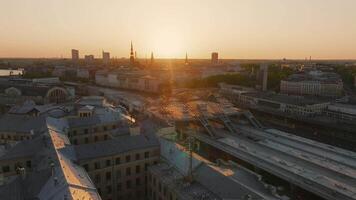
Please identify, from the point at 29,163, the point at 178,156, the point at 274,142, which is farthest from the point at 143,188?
the point at 274,142

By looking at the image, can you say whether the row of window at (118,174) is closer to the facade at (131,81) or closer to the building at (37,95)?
the building at (37,95)

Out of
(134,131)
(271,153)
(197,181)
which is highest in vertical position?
(134,131)

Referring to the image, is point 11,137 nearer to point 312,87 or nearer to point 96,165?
point 96,165

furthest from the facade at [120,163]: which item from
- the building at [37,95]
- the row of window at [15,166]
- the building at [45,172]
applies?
the building at [37,95]

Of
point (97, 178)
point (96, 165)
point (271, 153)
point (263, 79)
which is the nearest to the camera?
point (96, 165)

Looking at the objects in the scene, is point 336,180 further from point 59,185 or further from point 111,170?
point 59,185

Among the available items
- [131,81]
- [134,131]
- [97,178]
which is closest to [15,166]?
[97,178]

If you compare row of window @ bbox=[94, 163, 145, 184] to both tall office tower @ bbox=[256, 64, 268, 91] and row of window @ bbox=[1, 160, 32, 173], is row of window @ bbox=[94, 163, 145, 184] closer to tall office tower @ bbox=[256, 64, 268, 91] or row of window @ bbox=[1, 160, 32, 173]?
row of window @ bbox=[1, 160, 32, 173]

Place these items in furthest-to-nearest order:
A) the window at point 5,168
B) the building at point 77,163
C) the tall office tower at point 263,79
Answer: the tall office tower at point 263,79, the window at point 5,168, the building at point 77,163

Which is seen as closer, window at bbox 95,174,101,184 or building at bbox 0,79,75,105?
window at bbox 95,174,101,184

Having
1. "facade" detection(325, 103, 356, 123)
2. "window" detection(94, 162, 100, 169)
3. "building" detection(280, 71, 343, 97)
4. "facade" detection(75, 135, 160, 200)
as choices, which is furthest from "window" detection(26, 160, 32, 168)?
"building" detection(280, 71, 343, 97)

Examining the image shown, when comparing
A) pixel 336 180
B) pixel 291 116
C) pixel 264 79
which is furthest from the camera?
pixel 264 79
